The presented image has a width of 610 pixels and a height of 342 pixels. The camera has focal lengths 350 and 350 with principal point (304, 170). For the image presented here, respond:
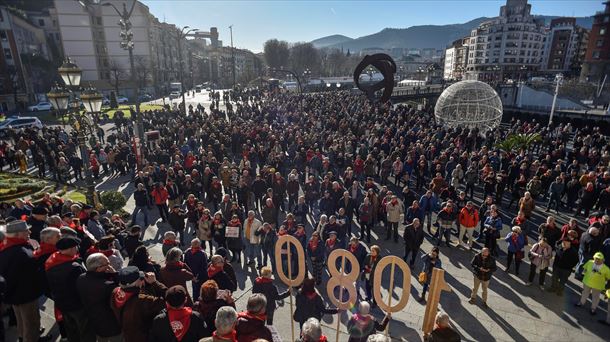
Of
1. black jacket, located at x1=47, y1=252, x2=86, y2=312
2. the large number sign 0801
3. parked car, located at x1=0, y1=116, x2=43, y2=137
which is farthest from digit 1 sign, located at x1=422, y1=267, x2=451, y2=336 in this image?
parked car, located at x1=0, y1=116, x2=43, y2=137

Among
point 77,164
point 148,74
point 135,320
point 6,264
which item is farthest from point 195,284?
point 148,74

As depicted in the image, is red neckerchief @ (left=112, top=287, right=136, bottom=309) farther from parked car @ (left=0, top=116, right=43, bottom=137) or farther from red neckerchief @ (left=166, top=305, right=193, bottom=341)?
parked car @ (left=0, top=116, right=43, bottom=137)

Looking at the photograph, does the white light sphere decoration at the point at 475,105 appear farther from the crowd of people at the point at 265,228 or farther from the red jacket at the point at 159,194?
the red jacket at the point at 159,194

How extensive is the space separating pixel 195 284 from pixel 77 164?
13.4 meters

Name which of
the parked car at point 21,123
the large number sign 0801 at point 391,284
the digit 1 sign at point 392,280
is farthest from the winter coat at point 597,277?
the parked car at point 21,123

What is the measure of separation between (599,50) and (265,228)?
80.7 meters

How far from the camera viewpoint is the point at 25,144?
1897 centimetres

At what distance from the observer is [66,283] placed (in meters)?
4.85

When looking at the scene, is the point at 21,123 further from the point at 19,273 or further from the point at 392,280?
the point at 392,280

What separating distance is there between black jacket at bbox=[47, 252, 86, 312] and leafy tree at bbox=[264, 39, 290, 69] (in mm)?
98534

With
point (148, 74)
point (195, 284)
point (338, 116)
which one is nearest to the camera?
point (195, 284)

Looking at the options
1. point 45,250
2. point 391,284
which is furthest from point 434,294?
point 45,250

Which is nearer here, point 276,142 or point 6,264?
point 6,264

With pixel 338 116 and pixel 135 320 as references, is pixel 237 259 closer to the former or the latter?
pixel 135 320
